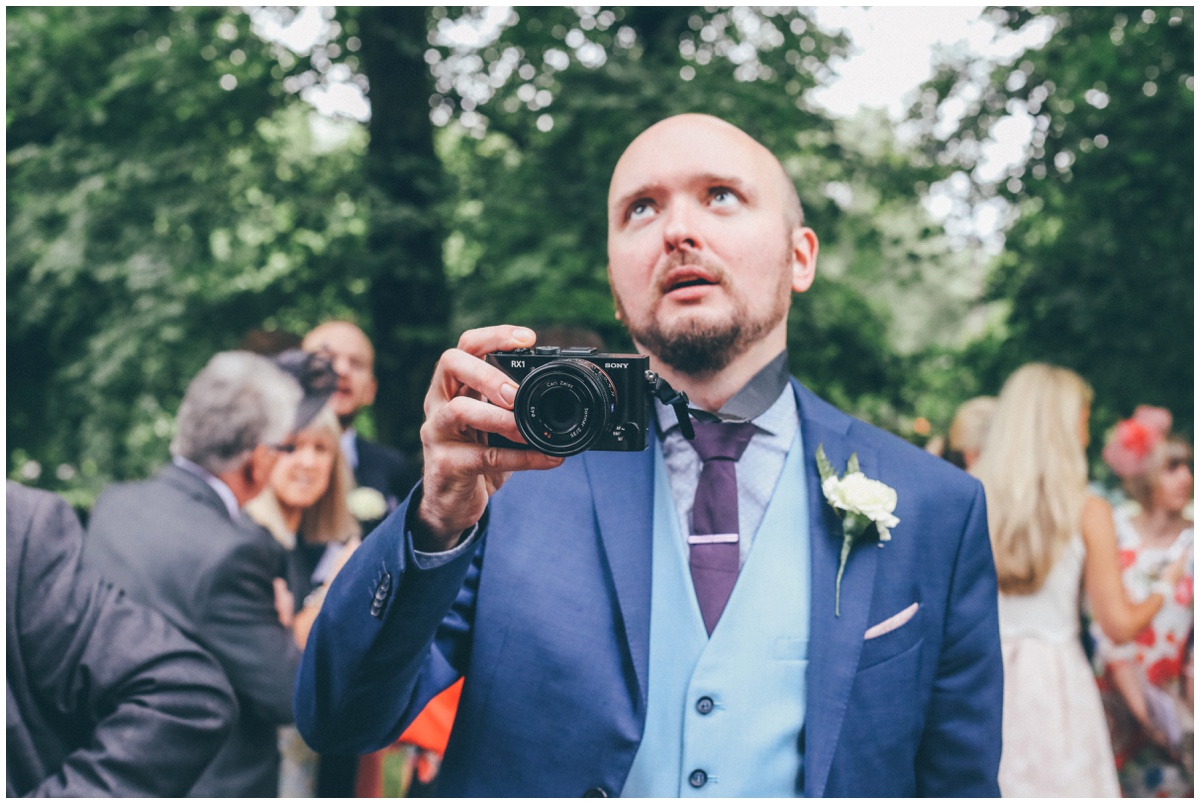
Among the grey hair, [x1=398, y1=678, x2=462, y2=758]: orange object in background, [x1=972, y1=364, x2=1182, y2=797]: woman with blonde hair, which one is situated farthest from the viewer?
[x1=972, y1=364, x2=1182, y2=797]: woman with blonde hair

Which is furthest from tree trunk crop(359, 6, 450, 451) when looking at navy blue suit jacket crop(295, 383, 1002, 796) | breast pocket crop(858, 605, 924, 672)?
breast pocket crop(858, 605, 924, 672)

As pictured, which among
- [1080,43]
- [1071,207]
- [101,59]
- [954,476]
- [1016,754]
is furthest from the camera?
[101,59]

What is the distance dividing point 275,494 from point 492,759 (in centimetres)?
231

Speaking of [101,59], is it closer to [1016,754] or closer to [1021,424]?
[1021,424]

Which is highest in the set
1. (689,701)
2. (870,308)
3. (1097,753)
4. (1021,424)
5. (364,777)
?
(870,308)

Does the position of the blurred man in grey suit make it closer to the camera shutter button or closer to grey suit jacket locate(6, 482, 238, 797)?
grey suit jacket locate(6, 482, 238, 797)

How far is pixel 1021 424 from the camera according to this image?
12.4ft

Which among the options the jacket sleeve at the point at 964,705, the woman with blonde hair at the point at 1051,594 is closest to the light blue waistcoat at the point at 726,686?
the jacket sleeve at the point at 964,705

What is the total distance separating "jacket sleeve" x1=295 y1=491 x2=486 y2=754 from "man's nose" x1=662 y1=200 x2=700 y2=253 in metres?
0.68

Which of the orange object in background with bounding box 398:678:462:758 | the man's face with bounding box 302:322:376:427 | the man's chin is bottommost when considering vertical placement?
the orange object in background with bounding box 398:678:462:758

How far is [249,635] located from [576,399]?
76.1 inches

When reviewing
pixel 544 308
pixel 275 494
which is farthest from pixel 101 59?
pixel 275 494

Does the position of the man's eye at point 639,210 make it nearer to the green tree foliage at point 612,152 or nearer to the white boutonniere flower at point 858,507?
the white boutonniere flower at point 858,507

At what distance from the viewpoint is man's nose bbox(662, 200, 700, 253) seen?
1888 millimetres
